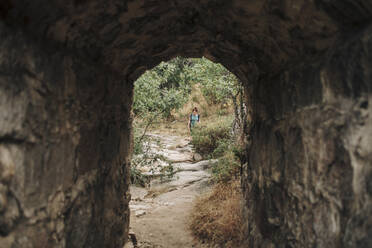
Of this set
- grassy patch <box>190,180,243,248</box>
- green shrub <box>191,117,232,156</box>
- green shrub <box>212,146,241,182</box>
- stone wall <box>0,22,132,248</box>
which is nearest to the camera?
stone wall <box>0,22,132,248</box>

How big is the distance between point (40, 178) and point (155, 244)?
2.63 m

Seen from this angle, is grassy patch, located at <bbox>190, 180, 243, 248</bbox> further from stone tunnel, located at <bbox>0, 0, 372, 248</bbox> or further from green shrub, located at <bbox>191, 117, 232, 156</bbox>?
green shrub, located at <bbox>191, 117, 232, 156</bbox>

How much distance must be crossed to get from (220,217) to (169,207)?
4.75ft

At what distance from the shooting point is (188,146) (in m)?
8.73

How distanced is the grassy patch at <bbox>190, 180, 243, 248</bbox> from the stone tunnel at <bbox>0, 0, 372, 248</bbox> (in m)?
1.02

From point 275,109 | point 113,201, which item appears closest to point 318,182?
point 275,109

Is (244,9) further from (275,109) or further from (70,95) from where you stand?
(70,95)

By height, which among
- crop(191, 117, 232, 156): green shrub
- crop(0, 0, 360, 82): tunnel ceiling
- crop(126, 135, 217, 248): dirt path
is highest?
crop(0, 0, 360, 82): tunnel ceiling

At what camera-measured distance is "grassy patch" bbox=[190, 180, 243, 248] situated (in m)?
3.40

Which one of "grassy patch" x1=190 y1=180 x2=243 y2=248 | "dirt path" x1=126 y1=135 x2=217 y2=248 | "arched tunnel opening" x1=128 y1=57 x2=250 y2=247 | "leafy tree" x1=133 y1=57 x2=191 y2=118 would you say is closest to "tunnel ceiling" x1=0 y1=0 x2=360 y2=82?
"arched tunnel opening" x1=128 y1=57 x2=250 y2=247

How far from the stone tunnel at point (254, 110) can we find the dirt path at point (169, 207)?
4.73ft

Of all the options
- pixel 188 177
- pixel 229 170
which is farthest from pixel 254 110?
pixel 188 177

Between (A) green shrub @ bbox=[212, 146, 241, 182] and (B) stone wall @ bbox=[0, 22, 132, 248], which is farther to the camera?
(A) green shrub @ bbox=[212, 146, 241, 182]

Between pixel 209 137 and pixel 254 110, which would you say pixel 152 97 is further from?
pixel 254 110
